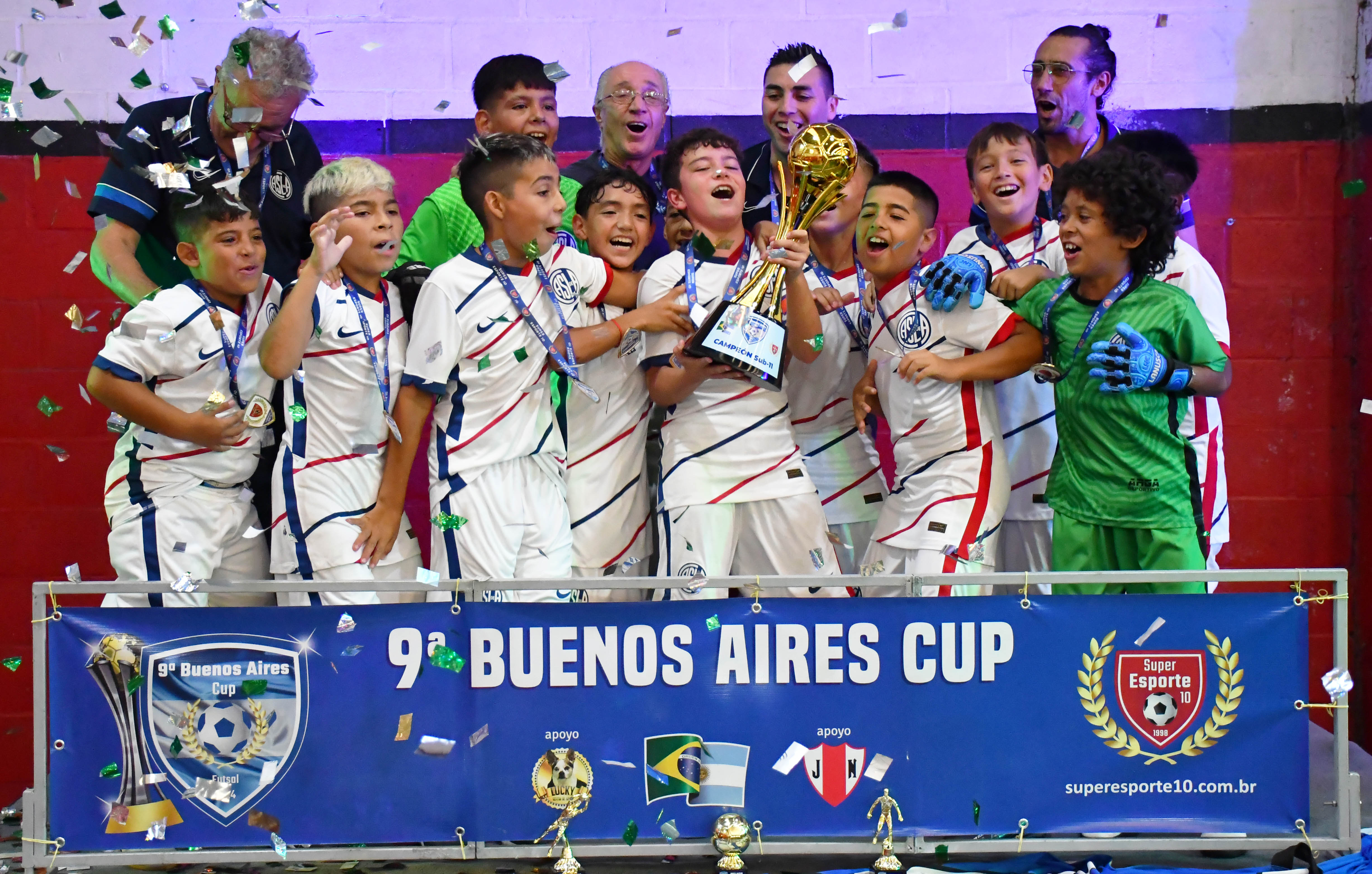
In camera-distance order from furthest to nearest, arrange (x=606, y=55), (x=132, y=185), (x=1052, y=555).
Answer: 1. (x=606, y=55)
2. (x=132, y=185)
3. (x=1052, y=555)

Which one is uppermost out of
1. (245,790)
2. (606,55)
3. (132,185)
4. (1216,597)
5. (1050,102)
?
(606,55)

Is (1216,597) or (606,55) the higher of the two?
(606,55)

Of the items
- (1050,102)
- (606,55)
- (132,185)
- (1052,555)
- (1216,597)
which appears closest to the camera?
(1216,597)

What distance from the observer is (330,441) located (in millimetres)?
3381

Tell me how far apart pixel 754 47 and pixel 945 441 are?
175 cm

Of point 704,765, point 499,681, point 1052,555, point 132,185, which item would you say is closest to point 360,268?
point 132,185

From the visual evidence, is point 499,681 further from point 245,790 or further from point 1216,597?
point 1216,597

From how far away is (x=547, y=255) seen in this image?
3502 millimetres

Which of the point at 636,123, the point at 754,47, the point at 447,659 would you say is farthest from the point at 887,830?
the point at 754,47

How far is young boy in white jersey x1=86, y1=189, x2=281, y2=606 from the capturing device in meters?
3.31

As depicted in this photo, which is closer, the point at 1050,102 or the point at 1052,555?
the point at 1052,555

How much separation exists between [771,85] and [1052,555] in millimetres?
1688

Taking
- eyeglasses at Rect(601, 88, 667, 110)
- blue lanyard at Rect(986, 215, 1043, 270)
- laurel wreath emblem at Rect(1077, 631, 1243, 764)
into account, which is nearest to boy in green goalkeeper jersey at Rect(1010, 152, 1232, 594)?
blue lanyard at Rect(986, 215, 1043, 270)

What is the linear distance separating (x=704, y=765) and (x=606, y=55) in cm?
260
